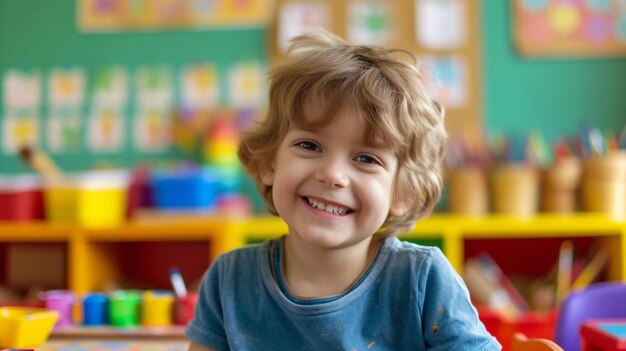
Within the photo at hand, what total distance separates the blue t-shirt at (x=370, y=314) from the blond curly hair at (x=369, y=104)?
3.4 inches

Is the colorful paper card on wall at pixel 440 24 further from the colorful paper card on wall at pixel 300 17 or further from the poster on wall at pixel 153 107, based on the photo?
the poster on wall at pixel 153 107

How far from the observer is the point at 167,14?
8.21 ft

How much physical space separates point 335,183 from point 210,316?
270 mm

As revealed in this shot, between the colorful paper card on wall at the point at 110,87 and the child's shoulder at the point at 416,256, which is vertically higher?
the colorful paper card on wall at the point at 110,87

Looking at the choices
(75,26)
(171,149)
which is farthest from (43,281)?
(75,26)

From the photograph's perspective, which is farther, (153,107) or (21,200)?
(153,107)

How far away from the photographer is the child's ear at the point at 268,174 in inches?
38.5

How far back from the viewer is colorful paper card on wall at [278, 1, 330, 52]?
245 cm

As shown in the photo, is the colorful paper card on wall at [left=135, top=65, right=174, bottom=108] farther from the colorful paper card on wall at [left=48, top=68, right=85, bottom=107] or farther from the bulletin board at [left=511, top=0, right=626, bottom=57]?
the bulletin board at [left=511, top=0, right=626, bottom=57]

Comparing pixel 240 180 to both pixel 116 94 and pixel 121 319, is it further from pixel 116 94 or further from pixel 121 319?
pixel 121 319

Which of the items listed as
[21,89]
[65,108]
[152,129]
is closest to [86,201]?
[152,129]

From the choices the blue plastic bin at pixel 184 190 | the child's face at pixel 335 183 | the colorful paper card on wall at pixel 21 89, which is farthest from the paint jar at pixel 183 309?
the colorful paper card on wall at pixel 21 89

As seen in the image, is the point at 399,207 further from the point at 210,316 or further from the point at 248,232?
the point at 248,232

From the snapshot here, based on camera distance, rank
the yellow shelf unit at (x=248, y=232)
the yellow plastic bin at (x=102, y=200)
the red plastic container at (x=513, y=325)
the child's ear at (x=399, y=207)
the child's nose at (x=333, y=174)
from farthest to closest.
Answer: the yellow plastic bin at (x=102, y=200) → the yellow shelf unit at (x=248, y=232) → the red plastic container at (x=513, y=325) → the child's ear at (x=399, y=207) → the child's nose at (x=333, y=174)
